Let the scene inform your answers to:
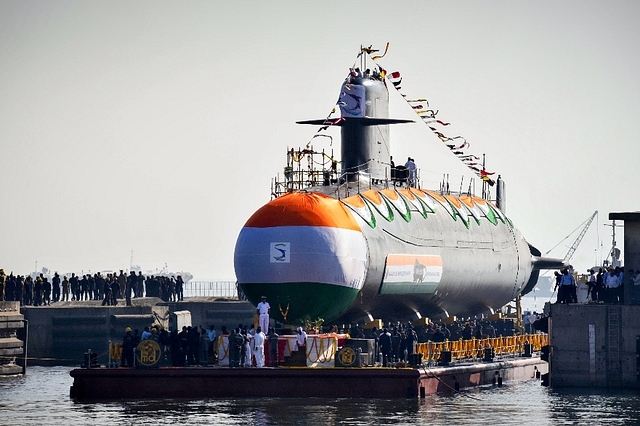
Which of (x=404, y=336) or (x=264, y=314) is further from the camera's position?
(x=404, y=336)

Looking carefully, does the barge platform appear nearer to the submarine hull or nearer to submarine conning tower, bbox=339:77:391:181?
the submarine hull

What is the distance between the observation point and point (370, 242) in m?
48.0

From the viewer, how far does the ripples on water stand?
3959 cm

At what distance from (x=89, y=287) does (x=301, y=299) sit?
1122 inches

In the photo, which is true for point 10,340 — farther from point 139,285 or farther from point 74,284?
point 139,285

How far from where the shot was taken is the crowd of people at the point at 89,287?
6688cm

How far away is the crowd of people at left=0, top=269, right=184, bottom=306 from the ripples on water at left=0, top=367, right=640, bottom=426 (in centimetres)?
1972

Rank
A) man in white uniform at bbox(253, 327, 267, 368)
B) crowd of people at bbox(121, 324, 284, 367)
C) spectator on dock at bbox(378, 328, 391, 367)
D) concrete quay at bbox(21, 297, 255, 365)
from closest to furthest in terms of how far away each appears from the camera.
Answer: man in white uniform at bbox(253, 327, 267, 368) < crowd of people at bbox(121, 324, 284, 367) < spectator on dock at bbox(378, 328, 391, 367) < concrete quay at bbox(21, 297, 255, 365)

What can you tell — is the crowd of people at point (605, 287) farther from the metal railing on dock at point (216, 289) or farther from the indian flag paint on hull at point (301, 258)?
the metal railing on dock at point (216, 289)

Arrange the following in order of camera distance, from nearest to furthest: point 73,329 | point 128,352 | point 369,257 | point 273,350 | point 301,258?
point 273,350
point 128,352
point 301,258
point 369,257
point 73,329

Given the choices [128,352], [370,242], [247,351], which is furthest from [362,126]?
[128,352]

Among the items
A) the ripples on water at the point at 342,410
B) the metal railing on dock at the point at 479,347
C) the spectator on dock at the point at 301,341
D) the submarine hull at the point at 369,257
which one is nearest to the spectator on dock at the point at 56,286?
the submarine hull at the point at 369,257

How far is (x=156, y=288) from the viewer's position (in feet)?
247

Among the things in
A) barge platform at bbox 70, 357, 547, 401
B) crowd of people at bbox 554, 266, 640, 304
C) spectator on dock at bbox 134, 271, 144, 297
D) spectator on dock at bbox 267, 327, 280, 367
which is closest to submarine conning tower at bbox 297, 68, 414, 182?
crowd of people at bbox 554, 266, 640, 304
